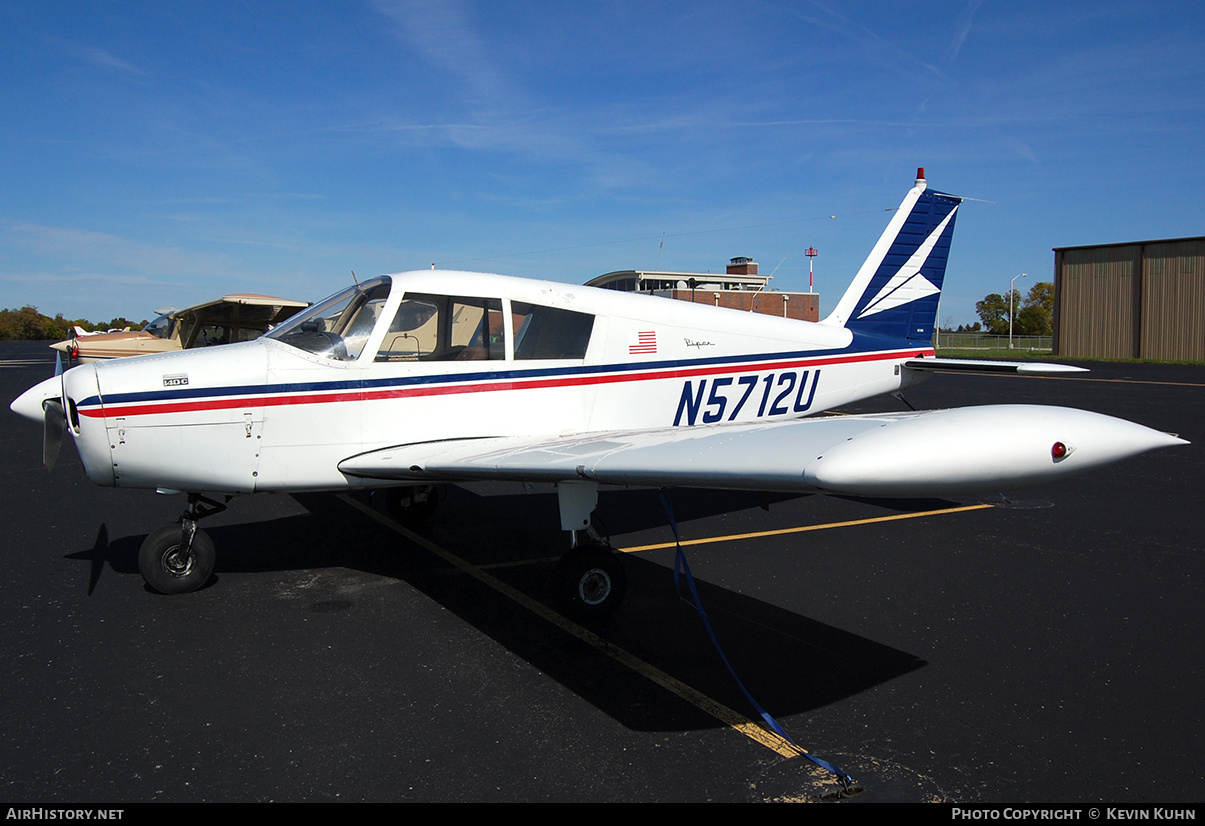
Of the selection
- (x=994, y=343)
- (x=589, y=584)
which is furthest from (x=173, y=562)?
(x=994, y=343)

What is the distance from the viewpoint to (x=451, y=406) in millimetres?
5379

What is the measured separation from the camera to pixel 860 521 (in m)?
7.16

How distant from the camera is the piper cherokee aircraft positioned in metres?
4.39

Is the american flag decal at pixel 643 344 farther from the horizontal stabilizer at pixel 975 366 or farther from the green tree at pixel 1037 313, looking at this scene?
the green tree at pixel 1037 313

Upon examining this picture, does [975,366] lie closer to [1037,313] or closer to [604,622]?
[604,622]

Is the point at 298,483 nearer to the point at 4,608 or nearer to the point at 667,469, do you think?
the point at 4,608

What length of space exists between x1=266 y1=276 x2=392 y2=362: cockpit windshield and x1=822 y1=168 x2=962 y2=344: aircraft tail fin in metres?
4.73

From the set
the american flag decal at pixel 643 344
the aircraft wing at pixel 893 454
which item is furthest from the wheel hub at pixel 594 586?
Answer: the american flag decal at pixel 643 344

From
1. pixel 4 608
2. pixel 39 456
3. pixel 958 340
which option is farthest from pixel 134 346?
pixel 958 340

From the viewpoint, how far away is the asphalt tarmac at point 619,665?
120 inches

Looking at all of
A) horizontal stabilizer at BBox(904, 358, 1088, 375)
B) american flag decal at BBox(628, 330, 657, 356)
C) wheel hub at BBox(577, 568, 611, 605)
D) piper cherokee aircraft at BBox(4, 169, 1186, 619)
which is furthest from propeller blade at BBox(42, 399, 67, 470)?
horizontal stabilizer at BBox(904, 358, 1088, 375)

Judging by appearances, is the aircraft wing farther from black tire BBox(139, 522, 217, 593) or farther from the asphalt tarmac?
black tire BBox(139, 522, 217, 593)

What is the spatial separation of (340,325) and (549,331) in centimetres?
154
